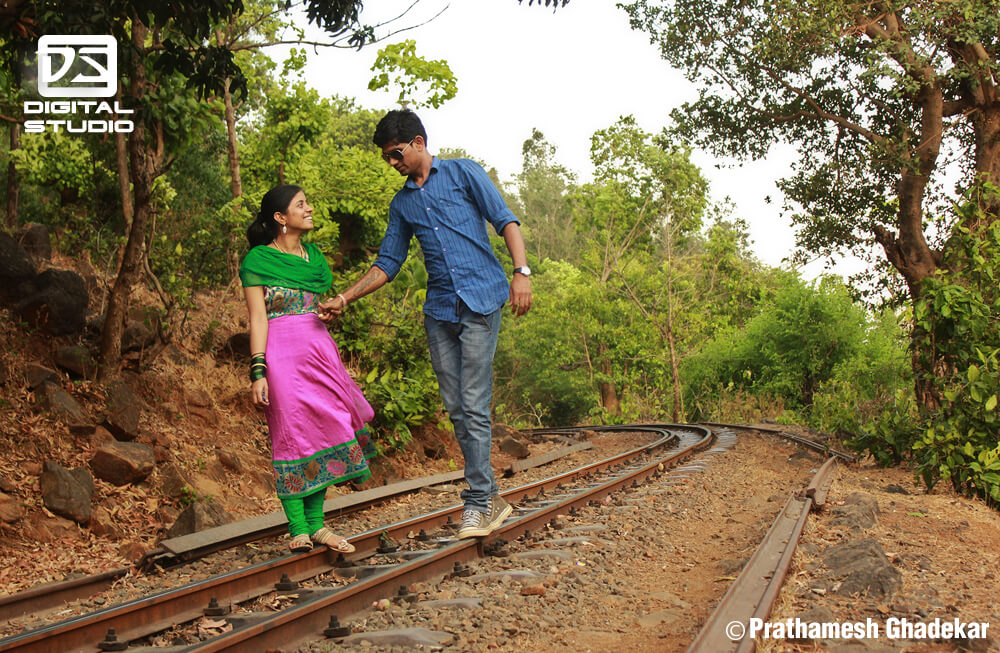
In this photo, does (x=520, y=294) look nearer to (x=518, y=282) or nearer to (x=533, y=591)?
(x=518, y=282)

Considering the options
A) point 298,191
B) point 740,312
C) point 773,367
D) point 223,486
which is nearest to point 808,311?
point 773,367

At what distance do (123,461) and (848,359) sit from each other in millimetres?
22704

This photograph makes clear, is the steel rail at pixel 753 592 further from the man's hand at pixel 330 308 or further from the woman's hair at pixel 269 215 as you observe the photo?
the woman's hair at pixel 269 215

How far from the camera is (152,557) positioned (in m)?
4.39

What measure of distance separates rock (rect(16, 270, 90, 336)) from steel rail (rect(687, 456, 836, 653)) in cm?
658

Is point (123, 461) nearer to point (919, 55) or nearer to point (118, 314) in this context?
point (118, 314)

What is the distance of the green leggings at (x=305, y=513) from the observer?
4336 mm

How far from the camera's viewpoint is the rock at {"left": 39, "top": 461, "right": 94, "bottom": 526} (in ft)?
18.4

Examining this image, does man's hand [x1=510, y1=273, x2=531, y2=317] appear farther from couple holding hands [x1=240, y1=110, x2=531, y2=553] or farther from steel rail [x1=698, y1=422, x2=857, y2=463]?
steel rail [x1=698, y1=422, x2=857, y2=463]

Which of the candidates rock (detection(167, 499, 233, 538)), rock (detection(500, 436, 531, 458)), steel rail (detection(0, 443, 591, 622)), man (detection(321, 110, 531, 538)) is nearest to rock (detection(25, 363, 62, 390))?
rock (detection(167, 499, 233, 538))

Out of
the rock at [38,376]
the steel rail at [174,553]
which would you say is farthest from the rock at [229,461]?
the steel rail at [174,553]

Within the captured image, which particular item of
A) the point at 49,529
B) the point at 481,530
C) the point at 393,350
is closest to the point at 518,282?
the point at 481,530

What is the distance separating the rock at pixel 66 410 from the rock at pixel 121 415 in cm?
18

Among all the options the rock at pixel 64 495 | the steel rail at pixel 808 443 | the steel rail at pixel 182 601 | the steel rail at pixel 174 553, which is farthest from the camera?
the steel rail at pixel 808 443
